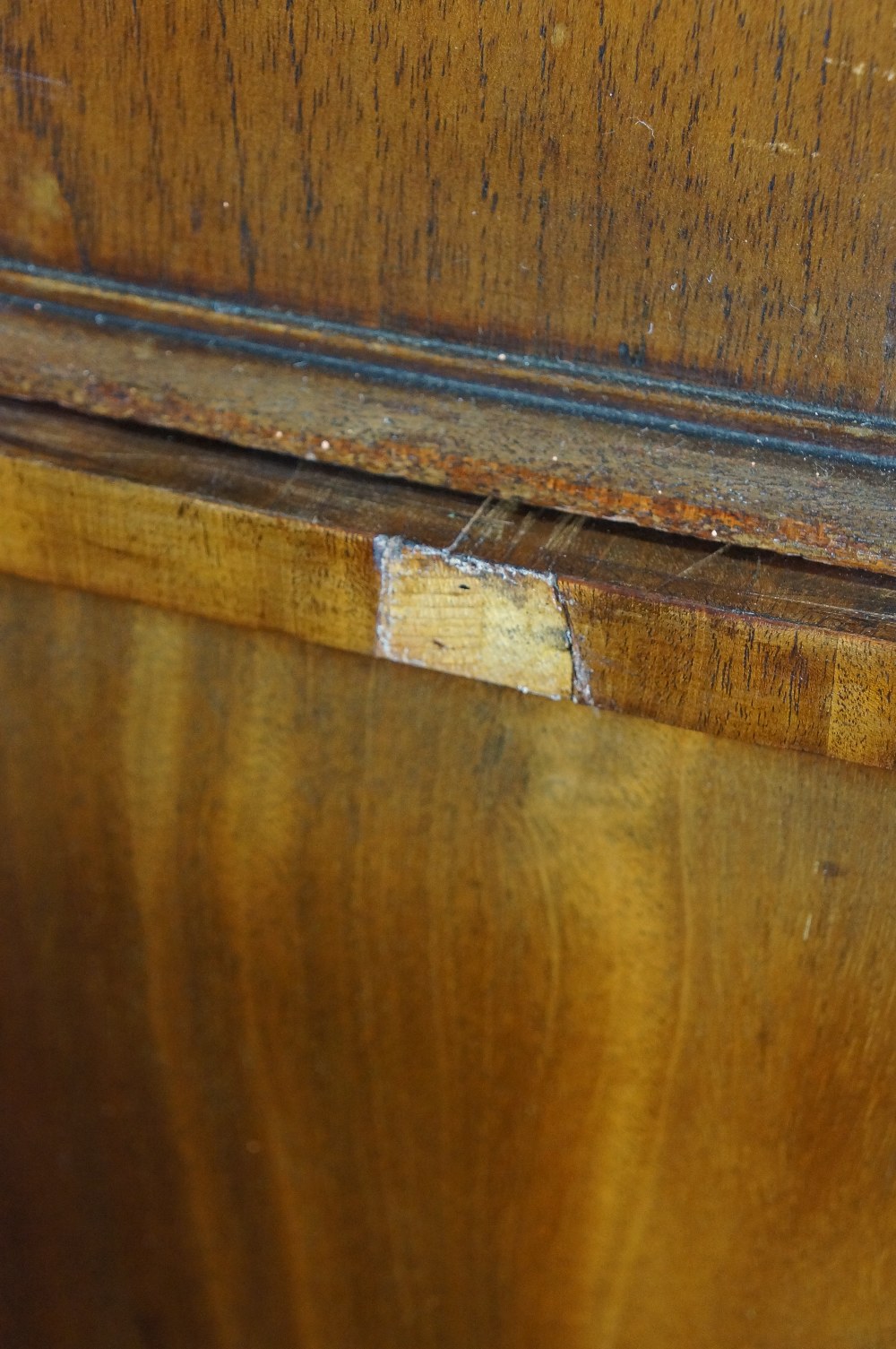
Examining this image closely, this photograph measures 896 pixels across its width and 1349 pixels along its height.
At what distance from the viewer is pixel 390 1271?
69cm

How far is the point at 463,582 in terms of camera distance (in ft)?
1.49

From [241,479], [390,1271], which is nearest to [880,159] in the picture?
[241,479]

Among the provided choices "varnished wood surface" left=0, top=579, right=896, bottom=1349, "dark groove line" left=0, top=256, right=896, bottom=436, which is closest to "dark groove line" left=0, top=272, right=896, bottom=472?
"dark groove line" left=0, top=256, right=896, bottom=436

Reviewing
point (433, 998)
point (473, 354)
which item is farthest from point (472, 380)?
point (433, 998)

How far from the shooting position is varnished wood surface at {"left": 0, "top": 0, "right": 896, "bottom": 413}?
0.40 meters

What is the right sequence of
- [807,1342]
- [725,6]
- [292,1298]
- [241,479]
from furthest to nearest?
1. [292,1298]
2. [807,1342]
3. [241,479]
4. [725,6]

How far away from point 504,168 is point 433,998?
1.18 ft

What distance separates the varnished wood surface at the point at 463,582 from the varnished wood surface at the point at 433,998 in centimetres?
4

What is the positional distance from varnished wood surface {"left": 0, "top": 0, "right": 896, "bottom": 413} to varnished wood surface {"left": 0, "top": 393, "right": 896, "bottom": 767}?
2.5 inches

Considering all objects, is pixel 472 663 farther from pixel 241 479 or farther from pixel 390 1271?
pixel 390 1271

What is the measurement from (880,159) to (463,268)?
0.14 m

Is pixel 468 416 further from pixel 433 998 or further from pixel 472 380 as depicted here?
pixel 433 998

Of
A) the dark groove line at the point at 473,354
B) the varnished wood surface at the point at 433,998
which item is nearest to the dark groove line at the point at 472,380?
the dark groove line at the point at 473,354

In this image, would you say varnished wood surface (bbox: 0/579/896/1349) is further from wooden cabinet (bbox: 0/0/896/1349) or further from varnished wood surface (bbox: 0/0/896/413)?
varnished wood surface (bbox: 0/0/896/413)
